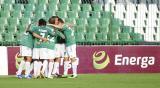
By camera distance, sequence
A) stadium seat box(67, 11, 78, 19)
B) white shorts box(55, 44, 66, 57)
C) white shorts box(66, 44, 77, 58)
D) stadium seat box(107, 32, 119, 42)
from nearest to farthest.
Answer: white shorts box(66, 44, 77, 58) → white shorts box(55, 44, 66, 57) → stadium seat box(107, 32, 119, 42) → stadium seat box(67, 11, 78, 19)

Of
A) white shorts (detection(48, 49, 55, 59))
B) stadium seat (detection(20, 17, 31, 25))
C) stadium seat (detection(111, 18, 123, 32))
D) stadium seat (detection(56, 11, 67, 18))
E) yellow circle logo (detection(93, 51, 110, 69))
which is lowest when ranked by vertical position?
yellow circle logo (detection(93, 51, 110, 69))

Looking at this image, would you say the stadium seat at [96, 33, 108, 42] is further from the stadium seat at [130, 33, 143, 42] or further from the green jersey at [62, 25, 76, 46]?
the green jersey at [62, 25, 76, 46]

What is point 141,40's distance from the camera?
23.8 metres

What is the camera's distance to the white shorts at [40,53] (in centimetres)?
1831

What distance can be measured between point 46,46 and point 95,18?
7452 millimetres

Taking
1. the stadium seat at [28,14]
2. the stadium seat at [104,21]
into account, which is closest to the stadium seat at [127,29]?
the stadium seat at [104,21]

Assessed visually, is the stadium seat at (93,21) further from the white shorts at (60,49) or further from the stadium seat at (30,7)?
the white shorts at (60,49)

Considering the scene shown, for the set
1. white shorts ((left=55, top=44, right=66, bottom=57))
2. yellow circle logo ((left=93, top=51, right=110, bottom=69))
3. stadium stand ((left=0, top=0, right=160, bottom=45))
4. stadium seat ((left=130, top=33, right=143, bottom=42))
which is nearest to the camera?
white shorts ((left=55, top=44, right=66, bottom=57))

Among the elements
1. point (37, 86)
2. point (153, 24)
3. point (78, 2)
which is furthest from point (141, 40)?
point (37, 86)

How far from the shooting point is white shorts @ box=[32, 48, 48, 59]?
18312mm

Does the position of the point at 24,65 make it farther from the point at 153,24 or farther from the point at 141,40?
the point at 153,24

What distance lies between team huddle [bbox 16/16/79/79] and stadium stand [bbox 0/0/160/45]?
4179mm

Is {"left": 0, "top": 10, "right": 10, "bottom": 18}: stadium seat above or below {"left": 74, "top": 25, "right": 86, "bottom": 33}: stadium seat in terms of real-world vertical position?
above

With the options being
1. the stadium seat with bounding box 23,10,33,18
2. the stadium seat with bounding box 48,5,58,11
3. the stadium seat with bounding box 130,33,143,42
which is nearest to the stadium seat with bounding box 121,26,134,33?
the stadium seat with bounding box 130,33,143,42
